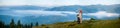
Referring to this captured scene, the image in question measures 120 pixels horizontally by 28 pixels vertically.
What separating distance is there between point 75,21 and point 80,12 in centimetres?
10

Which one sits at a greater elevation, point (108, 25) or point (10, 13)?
point (10, 13)

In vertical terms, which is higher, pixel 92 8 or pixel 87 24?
pixel 92 8

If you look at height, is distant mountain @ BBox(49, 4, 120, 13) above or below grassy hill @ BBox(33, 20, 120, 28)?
above

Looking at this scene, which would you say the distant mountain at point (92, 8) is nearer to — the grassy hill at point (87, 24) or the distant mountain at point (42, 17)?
the distant mountain at point (42, 17)

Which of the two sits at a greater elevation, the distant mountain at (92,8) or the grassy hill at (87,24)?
the distant mountain at (92,8)

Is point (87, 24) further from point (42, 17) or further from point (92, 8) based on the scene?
point (42, 17)

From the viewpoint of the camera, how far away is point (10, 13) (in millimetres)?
2113

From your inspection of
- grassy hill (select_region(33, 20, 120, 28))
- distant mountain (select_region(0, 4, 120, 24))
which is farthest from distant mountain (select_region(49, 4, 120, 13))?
grassy hill (select_region(33, 20, 120, 28))

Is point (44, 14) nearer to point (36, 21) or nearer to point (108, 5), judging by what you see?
point (36, 21)

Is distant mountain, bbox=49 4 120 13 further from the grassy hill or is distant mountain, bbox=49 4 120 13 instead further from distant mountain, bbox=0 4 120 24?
the grassy hill

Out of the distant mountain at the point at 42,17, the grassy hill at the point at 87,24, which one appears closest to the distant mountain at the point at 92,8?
the distant mountain at the point at 42,17

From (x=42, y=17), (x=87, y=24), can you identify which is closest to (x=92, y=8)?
(x=87, y=24)
